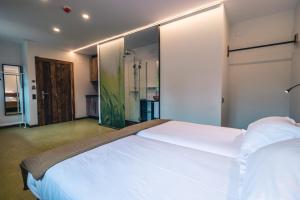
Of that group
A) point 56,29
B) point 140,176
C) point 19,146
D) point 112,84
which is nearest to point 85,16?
point 56,29

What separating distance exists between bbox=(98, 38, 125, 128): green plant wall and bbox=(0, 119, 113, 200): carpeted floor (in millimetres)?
612

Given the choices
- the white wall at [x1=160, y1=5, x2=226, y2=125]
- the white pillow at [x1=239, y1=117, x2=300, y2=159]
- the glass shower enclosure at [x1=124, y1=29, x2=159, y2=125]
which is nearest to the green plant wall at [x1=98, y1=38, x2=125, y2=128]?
the glass shower enclosure at [x1=124, y1=29, x2=159, y2=125]

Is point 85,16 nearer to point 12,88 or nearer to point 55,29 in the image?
point 55,29

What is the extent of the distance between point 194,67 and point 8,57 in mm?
5292

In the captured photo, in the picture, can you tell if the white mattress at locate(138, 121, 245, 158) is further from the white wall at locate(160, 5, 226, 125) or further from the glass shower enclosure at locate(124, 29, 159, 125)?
the glass shower enclosure at locate(124, 29, 159, 125)

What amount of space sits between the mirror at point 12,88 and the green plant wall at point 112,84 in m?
2.49

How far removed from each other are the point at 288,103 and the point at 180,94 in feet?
A: 6.11

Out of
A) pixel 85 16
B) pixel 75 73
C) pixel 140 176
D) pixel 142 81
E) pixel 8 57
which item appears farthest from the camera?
pixel 75 73

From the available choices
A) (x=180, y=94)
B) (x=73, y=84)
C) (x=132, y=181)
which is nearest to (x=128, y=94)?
(x=73, y=84)

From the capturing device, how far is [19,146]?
305cm

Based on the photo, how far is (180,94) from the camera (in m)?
3.01

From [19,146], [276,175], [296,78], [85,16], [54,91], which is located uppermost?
[85,16]

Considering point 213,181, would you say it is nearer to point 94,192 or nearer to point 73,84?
point 94,192

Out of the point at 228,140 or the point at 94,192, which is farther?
the point at 228,140
